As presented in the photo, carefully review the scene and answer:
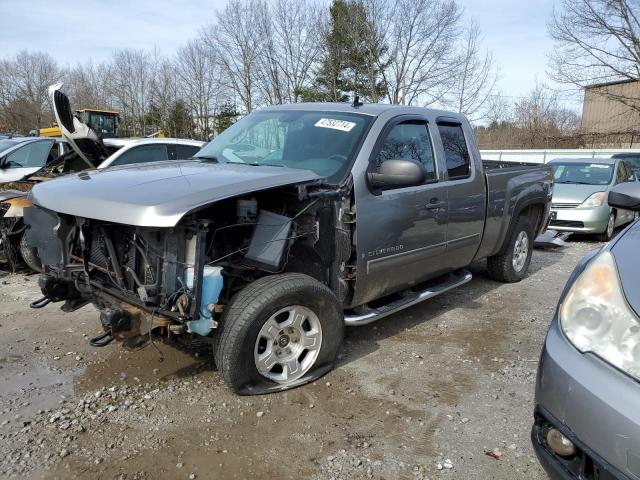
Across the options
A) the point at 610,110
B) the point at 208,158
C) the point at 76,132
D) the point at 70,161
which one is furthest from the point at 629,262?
the point at 610,110

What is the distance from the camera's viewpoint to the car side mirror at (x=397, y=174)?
3.48m

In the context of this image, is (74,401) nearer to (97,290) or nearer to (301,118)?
(97,290)

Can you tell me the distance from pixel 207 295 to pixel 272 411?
0.82m

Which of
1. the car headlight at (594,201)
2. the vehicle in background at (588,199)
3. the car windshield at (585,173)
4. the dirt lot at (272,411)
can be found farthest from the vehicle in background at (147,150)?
the car windshield at (585,173)

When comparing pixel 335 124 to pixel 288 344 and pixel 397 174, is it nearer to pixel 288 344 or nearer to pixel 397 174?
pixel 397 174

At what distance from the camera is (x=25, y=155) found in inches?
387

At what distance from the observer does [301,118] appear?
13.7ft

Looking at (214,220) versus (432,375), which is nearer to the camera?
(214,220)

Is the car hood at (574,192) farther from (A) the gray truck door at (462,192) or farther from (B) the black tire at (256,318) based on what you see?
(B) the black tire at (256,318)

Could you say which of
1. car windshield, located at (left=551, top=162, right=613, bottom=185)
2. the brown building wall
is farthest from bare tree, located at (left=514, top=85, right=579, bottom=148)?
car windshield, located at (left=551, top=162, right=613, bottom=185)

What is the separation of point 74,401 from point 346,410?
1.67 m

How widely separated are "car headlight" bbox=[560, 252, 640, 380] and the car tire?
858cm

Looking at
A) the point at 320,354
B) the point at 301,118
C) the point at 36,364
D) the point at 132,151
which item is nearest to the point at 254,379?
the point at 320,354

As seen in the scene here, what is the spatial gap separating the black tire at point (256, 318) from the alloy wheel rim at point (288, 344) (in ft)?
0.11
